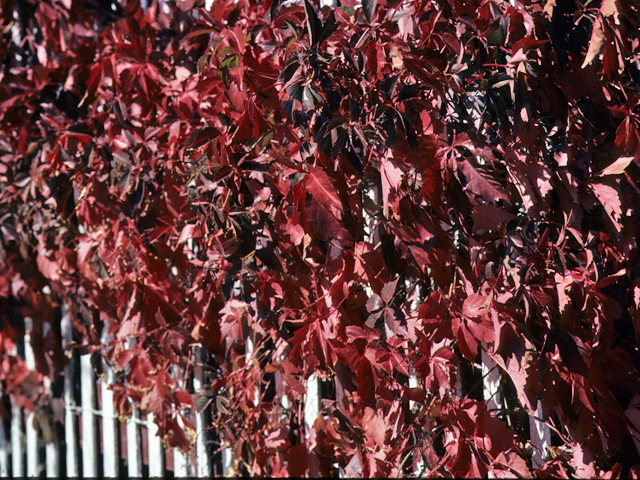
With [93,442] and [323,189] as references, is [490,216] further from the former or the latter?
[93,442]

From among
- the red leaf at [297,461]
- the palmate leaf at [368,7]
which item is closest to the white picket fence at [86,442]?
the red leaf at [297,461]

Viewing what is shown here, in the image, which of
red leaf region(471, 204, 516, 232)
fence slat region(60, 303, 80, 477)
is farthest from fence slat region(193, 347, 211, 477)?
red leaf region(471, 204, 516, 232)

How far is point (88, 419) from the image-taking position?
2.42 meters

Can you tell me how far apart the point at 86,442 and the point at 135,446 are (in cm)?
37

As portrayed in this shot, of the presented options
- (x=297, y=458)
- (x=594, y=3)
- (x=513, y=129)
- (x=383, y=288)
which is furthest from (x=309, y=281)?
(x=594, y=3)

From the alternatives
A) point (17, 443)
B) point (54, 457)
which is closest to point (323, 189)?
point (54, 457)

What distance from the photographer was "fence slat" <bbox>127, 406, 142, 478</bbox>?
7.26 feet

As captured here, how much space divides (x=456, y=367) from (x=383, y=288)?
31 centimetres

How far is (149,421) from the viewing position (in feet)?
7.39

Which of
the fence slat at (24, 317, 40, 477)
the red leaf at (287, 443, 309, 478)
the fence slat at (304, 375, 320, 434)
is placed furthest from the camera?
the fence slat at (24, 317, 40, 477)

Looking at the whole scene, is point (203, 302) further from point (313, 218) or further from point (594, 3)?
point (594, 3)

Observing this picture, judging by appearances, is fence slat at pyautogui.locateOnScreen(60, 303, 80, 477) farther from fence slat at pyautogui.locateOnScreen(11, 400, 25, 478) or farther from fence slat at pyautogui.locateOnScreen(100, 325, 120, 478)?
fence slat at pyautogui.locateOnScreen(11, 400, 25, 478)

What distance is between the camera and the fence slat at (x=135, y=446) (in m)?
2.21

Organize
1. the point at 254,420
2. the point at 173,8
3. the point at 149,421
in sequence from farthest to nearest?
the point at 149,421 < the point at 173,8 < the point at 254,420
